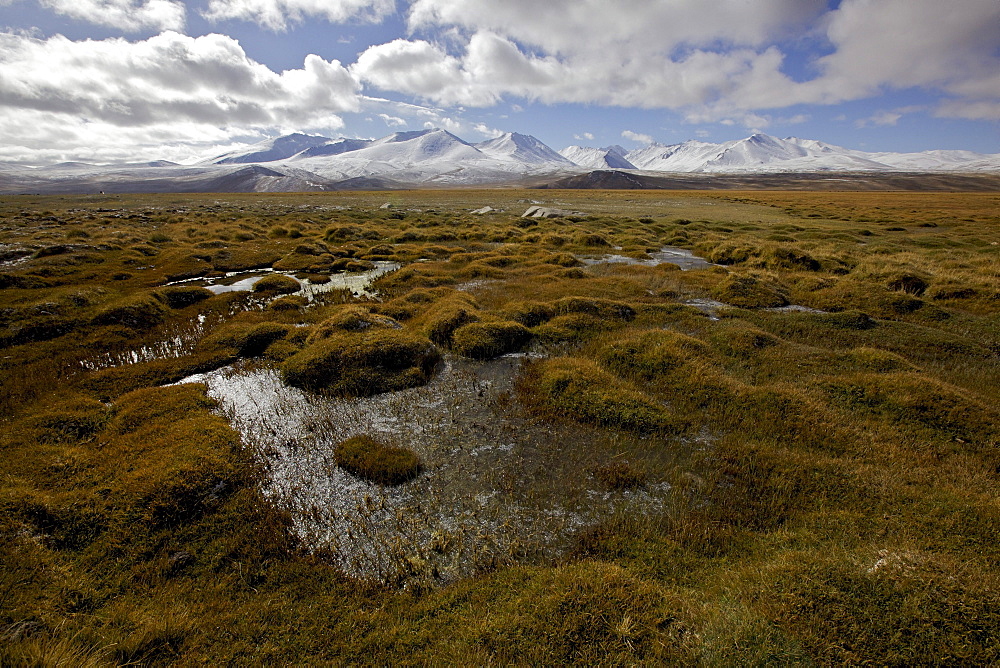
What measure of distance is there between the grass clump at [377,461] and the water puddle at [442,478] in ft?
0.58

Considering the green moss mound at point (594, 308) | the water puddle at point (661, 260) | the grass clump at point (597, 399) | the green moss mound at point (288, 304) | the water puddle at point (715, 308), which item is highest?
the water puddle at point (661, 260)

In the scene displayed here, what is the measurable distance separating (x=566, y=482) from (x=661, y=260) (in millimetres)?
30830

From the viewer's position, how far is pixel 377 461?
9.14 meters

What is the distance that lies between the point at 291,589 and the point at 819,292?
27.7 meters

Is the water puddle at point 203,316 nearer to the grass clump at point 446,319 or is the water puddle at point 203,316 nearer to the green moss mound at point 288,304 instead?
the green moss mound at point 288,304

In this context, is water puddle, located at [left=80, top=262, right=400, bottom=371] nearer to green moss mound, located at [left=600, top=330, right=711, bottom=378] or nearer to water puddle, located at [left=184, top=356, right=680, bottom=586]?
water puddle, located at [left=184, top=356, right=680, bottom=586]

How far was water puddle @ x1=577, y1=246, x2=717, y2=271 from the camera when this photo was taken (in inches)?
1306

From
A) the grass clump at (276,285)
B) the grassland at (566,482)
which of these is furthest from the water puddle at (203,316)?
the grass clump at (276,285)

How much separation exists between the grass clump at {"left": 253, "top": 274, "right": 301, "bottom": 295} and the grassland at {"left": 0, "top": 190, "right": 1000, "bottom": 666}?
3.96m

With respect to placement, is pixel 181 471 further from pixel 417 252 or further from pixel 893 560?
pixel 417 252

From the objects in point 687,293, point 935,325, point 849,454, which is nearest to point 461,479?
point 849,454

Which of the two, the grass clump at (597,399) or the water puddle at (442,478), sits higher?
the grass clump at (597,399)

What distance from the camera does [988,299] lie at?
66.8ft

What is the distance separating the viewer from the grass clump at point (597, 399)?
10750mm
